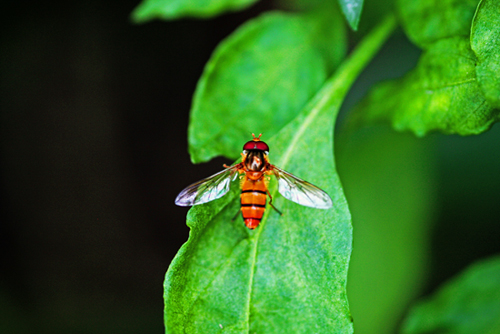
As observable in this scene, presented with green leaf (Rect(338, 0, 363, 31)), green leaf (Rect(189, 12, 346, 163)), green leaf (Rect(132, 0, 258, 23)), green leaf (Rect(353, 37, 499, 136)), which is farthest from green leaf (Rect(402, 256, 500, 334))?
green leaf (Rect(132, 0, 258, 23))

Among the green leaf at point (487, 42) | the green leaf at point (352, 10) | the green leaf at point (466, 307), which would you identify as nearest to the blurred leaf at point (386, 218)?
the green leaf at point (466, 307)

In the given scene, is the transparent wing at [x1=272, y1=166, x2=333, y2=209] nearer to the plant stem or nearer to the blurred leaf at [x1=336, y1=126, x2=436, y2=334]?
the plant stem

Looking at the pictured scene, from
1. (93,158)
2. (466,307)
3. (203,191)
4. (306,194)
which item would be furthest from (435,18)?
(93,158)

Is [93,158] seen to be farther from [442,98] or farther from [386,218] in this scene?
[442,98]

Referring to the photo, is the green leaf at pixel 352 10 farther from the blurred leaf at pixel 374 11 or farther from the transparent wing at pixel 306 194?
the blurred leaf at pixel 374 11

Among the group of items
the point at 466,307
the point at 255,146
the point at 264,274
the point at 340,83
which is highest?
the point at 340,83

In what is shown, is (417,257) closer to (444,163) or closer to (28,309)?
(444,163)
